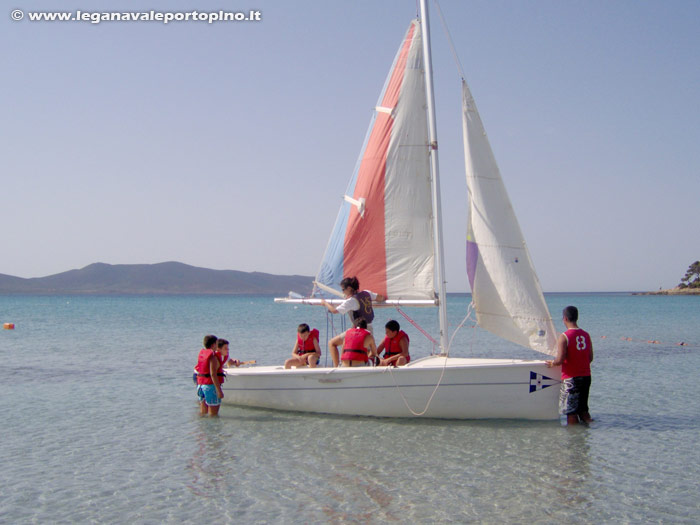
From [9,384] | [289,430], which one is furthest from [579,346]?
[9,384]

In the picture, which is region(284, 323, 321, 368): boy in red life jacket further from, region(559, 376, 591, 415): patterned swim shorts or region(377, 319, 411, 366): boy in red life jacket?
region(559, 376, 591, 415): patterned swim shorts

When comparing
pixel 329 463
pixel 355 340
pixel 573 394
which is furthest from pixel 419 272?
pixel 329 463

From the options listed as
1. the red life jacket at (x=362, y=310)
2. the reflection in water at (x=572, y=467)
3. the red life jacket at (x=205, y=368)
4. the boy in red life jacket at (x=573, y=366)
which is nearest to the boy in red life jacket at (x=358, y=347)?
the red life jacket at (x=362, y=310)

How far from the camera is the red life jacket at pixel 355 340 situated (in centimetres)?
995

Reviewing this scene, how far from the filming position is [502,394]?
365 inches

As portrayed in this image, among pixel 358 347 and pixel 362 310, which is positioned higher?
pixel 362 310

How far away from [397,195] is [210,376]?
173 inches

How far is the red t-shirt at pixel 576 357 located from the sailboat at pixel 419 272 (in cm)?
22

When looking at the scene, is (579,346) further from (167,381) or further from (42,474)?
(167,381)

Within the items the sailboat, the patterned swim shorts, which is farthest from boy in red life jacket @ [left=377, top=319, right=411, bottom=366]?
the patterned swim shorts

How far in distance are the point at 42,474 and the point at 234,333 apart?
75.6 feet

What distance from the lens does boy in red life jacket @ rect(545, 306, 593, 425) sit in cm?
905

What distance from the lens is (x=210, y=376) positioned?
10.3 meters

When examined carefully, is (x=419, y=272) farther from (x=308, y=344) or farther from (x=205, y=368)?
(x=205, y=368)
